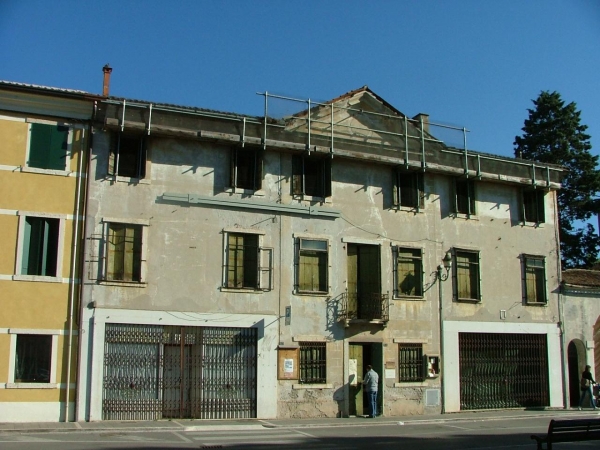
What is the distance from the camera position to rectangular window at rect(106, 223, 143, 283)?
21.8 metres

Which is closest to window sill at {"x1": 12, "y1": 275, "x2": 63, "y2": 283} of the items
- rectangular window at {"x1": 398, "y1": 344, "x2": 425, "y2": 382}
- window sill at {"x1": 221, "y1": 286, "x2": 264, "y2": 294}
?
window sill at {"x1": 221, "y1": 286, "x2": 264, "y2": 294}

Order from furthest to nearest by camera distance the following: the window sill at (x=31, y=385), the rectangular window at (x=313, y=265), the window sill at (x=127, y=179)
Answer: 1. the rectangular window at (x=313, y=265)
2. the window sill at (x=127, y=179)
3. the window sill at (x=31, y=385)

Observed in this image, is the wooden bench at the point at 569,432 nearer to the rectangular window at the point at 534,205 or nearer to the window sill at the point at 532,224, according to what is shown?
the window sill at the point at 532,224

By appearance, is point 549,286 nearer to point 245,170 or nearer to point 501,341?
point 501,341

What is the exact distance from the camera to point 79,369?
2088 cm

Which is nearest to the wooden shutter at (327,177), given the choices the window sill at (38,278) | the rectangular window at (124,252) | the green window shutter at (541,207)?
the rectangular window at (124,252)

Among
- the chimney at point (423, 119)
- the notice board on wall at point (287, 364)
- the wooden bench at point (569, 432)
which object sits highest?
the chimney at point (423, 119)

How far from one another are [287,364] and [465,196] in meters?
9.85

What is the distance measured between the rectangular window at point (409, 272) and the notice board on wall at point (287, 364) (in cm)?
466

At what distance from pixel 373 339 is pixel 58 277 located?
10.7 metres

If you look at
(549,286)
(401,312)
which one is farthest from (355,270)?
(549,286)

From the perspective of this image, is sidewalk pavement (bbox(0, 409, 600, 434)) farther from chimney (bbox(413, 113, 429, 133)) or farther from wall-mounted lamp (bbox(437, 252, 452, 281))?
chimney (bbox(413, 113, 429, 133))

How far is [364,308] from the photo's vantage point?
984 inches

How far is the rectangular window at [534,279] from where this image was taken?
28.7 m
